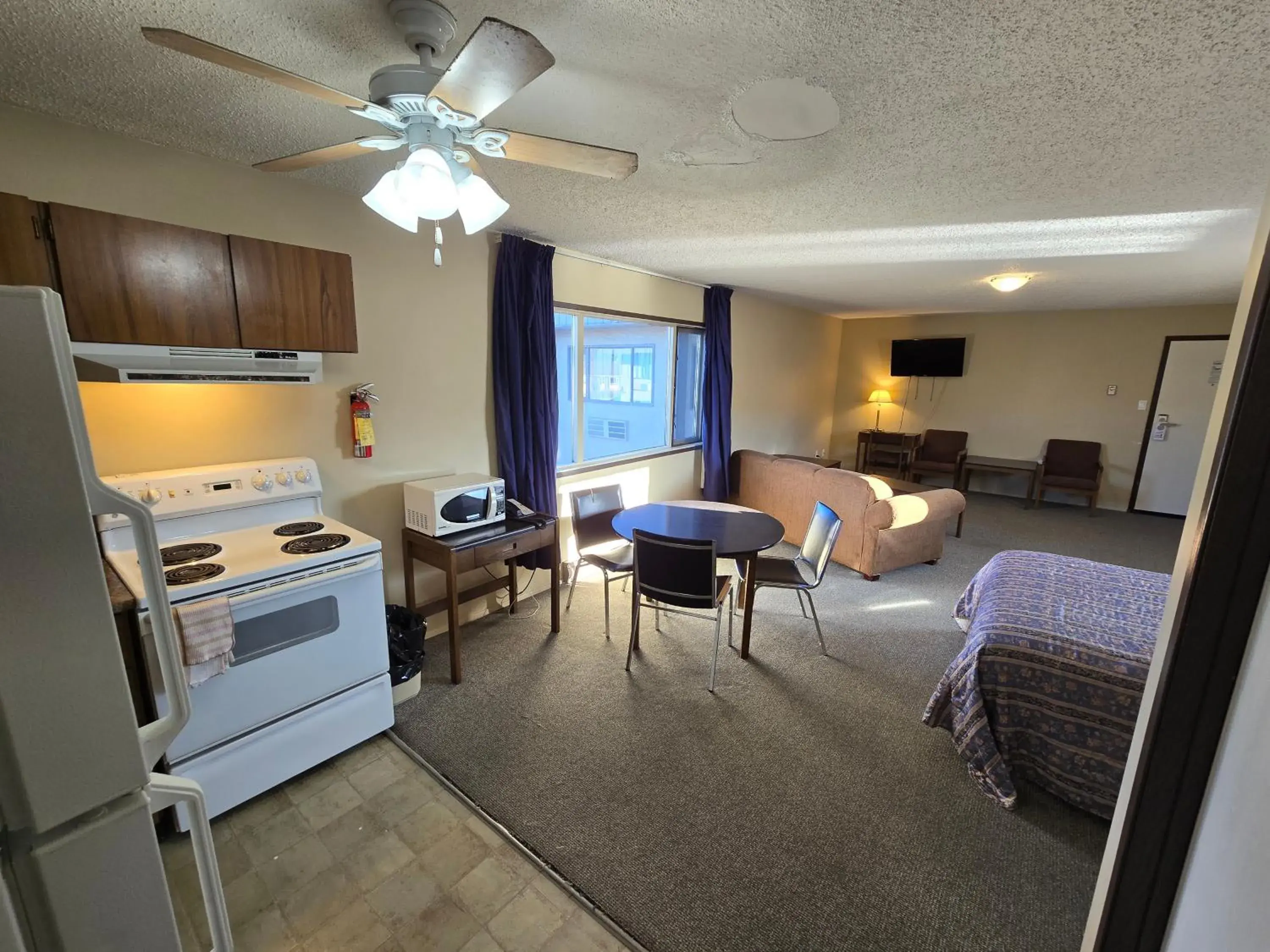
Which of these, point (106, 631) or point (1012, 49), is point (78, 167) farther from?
point (1012, 49)

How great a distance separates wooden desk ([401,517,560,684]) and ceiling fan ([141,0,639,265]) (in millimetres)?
1491

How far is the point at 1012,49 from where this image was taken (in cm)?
123

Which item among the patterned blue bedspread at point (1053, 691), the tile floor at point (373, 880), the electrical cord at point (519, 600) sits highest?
the patterned blue bedspread at point (1053, 691)

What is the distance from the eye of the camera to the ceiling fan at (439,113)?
39.5 inches

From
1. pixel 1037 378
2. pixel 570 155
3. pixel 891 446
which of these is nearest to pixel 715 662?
pixel 570 155

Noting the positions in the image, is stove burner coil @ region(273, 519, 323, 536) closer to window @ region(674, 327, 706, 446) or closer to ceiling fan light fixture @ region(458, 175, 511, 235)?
ceiling fan light fixture @ region(458, 175, 511, 235)

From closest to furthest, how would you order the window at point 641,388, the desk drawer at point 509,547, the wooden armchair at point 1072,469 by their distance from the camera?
1. the desk drawer at point 509,547
2. the window at point 641,388
3. the wooden armchair at point 1072,469

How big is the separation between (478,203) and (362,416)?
1.47m

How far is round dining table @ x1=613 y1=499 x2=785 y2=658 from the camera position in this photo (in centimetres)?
270

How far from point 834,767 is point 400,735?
6.10ft

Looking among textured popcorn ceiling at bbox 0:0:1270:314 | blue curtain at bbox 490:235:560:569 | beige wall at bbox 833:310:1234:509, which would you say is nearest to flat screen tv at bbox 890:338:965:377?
beige wall at bbox 833:310:1234:509

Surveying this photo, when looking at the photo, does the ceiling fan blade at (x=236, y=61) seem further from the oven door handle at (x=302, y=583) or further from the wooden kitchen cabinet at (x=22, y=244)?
the oven door handle at (x=302, y=583)

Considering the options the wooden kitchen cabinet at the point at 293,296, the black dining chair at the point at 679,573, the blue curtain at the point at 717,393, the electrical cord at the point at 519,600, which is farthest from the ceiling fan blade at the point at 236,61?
the blue curtain at the point at 717,393

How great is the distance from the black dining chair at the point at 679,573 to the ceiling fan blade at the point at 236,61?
75.8 inches
